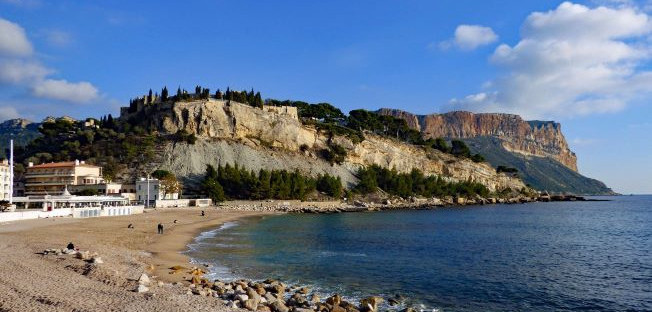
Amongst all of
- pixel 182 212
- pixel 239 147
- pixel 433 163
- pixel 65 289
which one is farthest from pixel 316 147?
pixel 65 289

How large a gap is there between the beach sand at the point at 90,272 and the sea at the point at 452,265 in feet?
13.2

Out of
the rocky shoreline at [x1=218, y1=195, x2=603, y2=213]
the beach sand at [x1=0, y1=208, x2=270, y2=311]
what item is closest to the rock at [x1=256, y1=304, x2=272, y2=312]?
the beach sand at [x1=0, y1=208, x2=270, y2=311]

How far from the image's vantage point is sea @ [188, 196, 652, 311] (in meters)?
24.1

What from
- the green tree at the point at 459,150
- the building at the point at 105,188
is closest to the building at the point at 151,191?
the building at the point at 105,188

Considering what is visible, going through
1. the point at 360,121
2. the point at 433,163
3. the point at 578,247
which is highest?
the point at 360,121

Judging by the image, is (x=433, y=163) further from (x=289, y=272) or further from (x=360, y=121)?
→ (x=289, y=272)

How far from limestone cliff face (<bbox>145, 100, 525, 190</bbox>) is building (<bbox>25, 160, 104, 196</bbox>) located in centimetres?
1606

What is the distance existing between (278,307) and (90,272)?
950 centimetres

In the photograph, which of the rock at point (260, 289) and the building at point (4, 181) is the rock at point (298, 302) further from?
the building at point (4, 181)

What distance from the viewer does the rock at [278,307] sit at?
62.1ft

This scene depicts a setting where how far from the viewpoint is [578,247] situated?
147ft

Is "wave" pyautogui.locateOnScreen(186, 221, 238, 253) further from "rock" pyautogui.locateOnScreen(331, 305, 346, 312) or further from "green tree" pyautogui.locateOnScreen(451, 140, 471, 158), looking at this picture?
"green tree" pyautogui.locateOnScreen(451, 140, 471, 158)

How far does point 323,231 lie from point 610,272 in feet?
105

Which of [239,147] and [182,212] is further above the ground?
[239,147]
